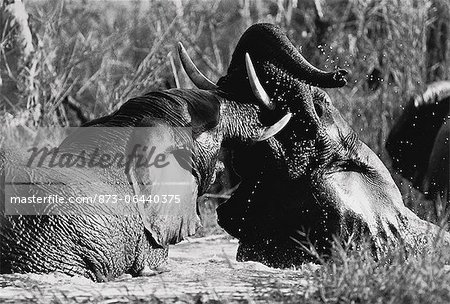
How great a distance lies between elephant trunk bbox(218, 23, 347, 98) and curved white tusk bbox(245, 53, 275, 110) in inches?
5.3

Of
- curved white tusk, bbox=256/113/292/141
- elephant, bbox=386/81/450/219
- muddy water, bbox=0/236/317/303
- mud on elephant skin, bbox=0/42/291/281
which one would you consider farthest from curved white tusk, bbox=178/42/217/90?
elephant, bbox=386/81/450/219

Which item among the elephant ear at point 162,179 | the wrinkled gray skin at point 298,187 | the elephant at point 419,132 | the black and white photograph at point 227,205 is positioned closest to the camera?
the black and white photograph at point 227,205

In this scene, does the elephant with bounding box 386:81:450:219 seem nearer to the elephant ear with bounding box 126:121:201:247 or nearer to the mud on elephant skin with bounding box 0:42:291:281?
the mud on elephant skin with bounding box 0:42:291:281

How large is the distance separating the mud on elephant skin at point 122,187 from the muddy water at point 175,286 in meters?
0.09

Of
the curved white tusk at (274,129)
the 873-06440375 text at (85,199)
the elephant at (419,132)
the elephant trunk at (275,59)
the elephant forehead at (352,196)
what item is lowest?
the elephant at (419,132)

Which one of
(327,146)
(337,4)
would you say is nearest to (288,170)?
(327,146)

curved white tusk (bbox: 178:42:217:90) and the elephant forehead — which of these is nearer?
the elephant forehead

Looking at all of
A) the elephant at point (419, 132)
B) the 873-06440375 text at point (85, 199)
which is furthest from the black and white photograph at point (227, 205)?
the elephant at point (419, 132)

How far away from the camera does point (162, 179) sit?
4070 millimetres

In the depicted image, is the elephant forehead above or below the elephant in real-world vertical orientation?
above

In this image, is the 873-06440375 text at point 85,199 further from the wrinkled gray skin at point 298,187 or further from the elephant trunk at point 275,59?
→ the elephant trunk at point 275,59

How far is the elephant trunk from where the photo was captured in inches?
177

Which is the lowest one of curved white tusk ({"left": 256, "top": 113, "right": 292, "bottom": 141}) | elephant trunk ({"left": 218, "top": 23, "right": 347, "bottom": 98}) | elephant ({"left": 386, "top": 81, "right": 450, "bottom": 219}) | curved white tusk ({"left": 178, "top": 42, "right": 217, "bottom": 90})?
elephant ({"left": 386, "top": 81, "right": 450, "bottom": 219})

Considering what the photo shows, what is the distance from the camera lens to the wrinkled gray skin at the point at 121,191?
3846mm
